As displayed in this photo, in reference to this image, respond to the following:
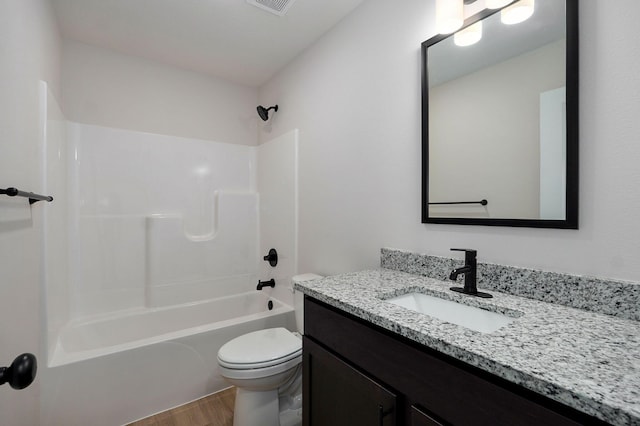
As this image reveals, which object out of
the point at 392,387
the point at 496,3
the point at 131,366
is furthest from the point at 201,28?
the point at 392,387

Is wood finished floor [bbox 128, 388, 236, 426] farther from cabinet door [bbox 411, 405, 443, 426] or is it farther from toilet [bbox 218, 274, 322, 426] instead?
cabinet door [bbox 411, 405, 443, 426]

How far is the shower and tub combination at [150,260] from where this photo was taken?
1.62 m

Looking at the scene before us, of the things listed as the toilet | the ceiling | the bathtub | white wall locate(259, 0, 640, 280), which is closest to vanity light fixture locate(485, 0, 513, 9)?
white wall locate(259, 0, 640, 280)

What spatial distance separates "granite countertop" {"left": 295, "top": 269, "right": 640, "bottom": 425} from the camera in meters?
0.47

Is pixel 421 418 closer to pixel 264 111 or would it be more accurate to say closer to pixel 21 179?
pixel 21 179

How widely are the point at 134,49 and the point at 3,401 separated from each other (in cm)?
225

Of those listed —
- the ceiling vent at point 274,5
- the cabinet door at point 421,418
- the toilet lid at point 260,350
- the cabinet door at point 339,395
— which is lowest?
the toilet lid at point 260,350

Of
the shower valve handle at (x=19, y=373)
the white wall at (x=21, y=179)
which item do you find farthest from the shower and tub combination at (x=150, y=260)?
the shower valve handle at (x=19, y=373)

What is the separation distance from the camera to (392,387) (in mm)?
786

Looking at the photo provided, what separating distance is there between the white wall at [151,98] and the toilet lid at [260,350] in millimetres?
1819

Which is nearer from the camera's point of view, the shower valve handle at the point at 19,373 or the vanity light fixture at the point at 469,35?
the shower valve handle at the point at 19,373

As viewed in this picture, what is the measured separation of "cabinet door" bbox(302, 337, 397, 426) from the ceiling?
185 centimetres

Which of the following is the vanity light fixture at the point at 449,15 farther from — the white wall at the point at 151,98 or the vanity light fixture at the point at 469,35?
the white wall at the point at 151,98

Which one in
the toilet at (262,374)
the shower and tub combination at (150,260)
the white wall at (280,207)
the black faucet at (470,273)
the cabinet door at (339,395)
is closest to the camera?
the cabinet door at (339,395)
